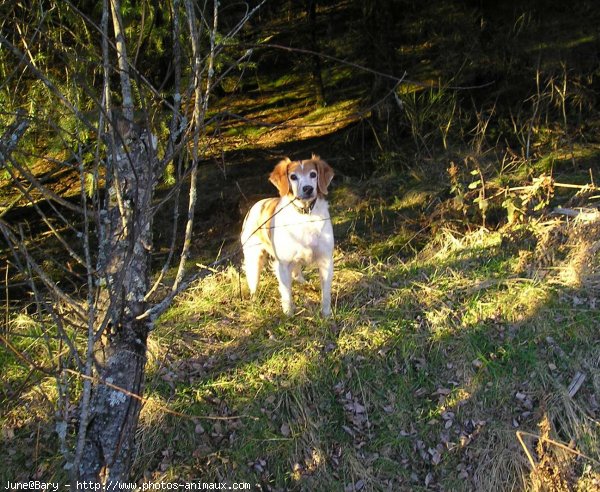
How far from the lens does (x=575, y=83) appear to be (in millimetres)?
8008

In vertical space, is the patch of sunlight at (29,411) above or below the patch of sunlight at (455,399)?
above

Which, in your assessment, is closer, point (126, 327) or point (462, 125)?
point (126, 327)

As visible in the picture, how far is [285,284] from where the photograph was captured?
4777mm

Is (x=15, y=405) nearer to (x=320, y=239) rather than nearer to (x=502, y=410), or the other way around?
(x=320, y=239)

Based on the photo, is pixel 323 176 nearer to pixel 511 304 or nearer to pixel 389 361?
pixel 389 361

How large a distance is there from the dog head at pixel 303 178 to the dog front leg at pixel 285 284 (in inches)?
22.9

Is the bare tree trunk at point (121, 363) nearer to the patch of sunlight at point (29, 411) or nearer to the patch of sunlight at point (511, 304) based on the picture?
the patch of sunlight at point (29, 411)

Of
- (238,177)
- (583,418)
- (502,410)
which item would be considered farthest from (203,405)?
(238,177)

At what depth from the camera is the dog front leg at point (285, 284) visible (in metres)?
4.72

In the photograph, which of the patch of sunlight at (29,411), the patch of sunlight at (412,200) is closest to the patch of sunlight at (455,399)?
the patch of sunlight at (29,411)

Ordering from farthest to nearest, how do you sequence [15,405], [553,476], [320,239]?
1. [320,239]
2. [15,405]
3. [553,476]

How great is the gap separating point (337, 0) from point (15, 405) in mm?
6979

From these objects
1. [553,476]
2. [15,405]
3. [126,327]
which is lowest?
[553,476]

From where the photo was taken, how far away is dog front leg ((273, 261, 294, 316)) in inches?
186
